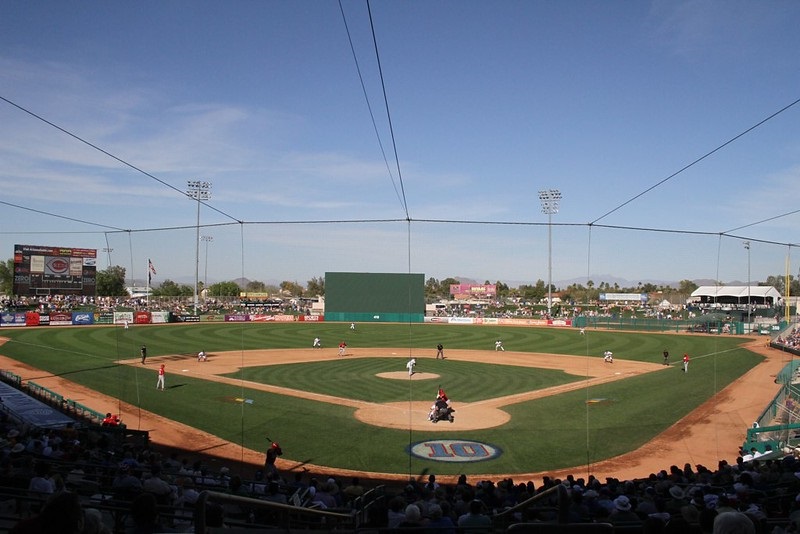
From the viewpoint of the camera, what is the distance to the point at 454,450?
1775 cm

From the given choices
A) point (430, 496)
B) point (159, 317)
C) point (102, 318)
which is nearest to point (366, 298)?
point (159, 317)

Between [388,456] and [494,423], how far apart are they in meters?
5.46

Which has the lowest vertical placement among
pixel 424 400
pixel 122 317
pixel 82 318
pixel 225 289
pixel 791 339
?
pixel 424 400

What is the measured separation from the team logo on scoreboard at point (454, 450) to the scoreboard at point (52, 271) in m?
45.2

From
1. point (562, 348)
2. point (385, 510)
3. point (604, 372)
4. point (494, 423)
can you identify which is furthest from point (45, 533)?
point (562, 348)

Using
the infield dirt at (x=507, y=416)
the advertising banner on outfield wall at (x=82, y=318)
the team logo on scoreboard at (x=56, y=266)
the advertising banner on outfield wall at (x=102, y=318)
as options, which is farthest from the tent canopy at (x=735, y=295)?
the advertising banner on outfield wall at (x=82, y=318)

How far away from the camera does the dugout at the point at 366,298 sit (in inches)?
2781

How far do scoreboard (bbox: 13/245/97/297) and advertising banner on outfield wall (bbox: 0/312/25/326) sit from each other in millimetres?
8569

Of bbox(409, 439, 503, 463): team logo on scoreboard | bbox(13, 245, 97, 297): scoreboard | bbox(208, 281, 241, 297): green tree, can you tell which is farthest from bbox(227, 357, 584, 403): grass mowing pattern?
bbox(208, 281, 241, 297): green tree

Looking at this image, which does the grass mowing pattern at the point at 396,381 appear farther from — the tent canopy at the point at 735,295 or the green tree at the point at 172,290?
the green tree at the point at 172,290

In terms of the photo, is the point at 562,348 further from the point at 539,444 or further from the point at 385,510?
the point at 385,510

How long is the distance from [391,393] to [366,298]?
46120mm

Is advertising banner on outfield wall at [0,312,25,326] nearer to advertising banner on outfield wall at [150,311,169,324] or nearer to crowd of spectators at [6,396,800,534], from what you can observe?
advertising banner on outfield wall at [150,311,169,324]

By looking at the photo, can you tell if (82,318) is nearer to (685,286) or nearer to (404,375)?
(404,375)
